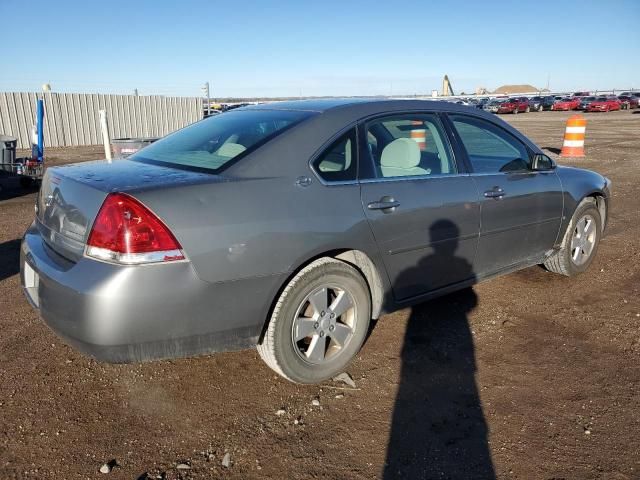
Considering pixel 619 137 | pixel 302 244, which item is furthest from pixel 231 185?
pixel 619 137

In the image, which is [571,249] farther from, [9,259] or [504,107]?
[504,107]

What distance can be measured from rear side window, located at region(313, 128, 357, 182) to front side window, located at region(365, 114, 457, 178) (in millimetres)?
128

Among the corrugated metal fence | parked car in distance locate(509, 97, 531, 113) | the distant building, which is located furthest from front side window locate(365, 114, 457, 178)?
the distant building

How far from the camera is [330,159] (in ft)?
9.61

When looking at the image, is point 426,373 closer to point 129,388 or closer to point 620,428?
point 620,428

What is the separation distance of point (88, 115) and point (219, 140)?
19577mm

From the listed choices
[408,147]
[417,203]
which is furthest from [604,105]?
[417,203]

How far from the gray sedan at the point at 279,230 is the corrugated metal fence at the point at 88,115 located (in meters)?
18.2

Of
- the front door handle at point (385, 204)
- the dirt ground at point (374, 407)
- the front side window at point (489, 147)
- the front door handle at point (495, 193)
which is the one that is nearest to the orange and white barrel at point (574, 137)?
the front side window at point (489, 147)

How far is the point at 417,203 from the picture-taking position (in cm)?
320

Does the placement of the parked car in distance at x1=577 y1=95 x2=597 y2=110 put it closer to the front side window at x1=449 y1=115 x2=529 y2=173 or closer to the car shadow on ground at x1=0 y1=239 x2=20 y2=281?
the front side window at x1=449 y1=115 x2=529 y2=173

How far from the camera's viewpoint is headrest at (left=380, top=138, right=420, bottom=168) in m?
3.29

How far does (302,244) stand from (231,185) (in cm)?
48

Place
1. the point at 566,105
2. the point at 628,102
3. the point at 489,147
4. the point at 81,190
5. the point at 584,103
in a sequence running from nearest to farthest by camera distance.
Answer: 1. the point at 81,190
2. the point at 489,147
3. the point at 584,103
4. the point at 566,105
5. the point at 628,102
